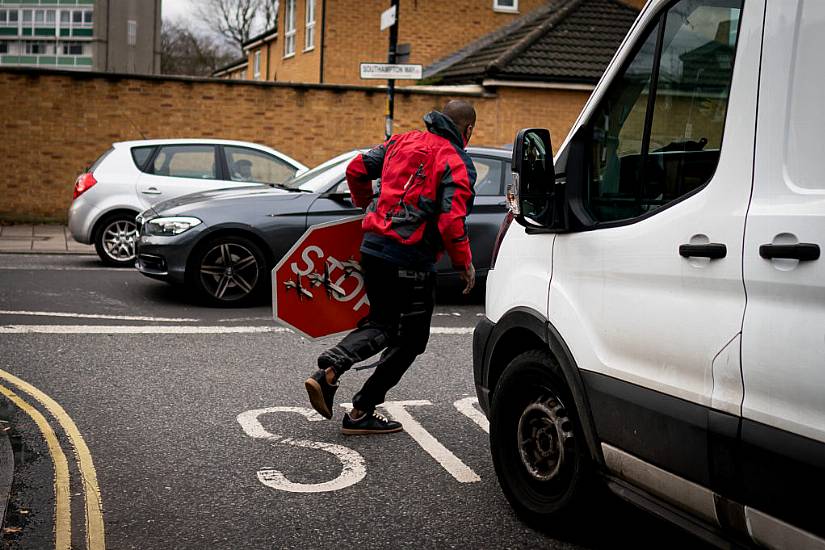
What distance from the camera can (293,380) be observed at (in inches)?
271

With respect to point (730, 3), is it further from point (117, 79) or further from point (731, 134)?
point (117, 79)

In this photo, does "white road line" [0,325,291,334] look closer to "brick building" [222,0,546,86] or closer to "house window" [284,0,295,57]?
"brick building" [222,0,546,86]

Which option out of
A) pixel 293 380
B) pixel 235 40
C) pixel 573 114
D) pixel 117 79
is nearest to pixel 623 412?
pixel 293 380

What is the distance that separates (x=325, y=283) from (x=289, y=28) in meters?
29.7

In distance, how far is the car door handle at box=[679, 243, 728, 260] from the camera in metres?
2.96

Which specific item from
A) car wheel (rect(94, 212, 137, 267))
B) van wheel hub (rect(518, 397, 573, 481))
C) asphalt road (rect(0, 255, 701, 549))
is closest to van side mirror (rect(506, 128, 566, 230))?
van wheel hub (rect(518, 397, 573, 481))

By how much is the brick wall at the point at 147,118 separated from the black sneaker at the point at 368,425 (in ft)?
46.9

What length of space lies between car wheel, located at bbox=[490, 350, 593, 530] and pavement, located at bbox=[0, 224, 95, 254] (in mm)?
11182

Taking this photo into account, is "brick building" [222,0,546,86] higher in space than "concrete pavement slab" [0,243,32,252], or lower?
higher

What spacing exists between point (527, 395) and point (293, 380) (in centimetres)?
297

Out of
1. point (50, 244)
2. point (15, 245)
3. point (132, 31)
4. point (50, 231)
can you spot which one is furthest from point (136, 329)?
point (132, 31)

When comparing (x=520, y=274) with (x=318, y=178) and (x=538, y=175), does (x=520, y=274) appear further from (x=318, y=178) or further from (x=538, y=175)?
(x=318, y=178)

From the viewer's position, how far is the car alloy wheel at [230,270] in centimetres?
964

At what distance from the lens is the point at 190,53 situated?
222ft
